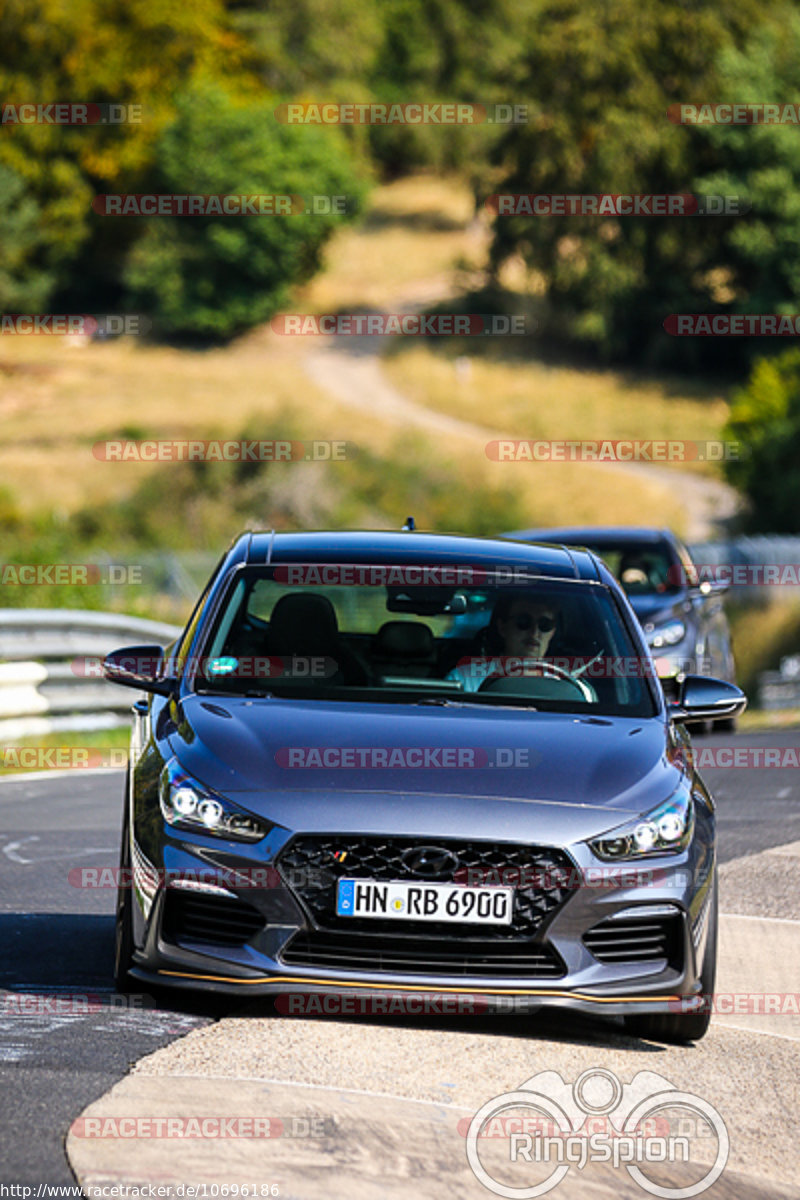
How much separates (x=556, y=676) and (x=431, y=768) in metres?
1.15

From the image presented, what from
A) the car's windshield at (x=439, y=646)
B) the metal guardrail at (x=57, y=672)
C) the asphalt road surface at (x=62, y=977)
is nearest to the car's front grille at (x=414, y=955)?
the asphalt road surface at (x=62, y=977)

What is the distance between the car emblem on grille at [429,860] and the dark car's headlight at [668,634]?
1050 cm

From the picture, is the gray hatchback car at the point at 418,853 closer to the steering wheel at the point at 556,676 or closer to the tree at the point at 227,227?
the steering wheel at the point at 556,676

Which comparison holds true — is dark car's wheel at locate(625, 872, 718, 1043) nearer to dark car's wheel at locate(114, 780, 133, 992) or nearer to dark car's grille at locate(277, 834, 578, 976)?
dark car's grille at locate(277, 834, 578, 976)

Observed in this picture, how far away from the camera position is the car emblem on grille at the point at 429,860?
527cm

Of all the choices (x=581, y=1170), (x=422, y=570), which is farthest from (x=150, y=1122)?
(x=422, y=570)

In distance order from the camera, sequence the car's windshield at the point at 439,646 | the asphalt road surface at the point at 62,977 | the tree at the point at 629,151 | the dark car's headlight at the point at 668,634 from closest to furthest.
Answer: the asphalt road surface at the point at 62,977 < the car's windshield at the point at 439,646 < the dark car's headlight at the point at 668,634 < the tree at the point at 629,151

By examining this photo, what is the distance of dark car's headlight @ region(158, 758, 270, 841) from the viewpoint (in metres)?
5.34

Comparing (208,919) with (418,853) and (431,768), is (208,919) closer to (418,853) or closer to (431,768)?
(418,853)

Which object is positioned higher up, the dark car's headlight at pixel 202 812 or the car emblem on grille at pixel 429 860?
the dark car's headlight at pixel 202 812

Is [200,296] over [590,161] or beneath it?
beneath

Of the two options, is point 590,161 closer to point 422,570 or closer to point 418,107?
point 418,107

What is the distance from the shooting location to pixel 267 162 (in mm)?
88500

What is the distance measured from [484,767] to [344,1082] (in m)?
1.07
